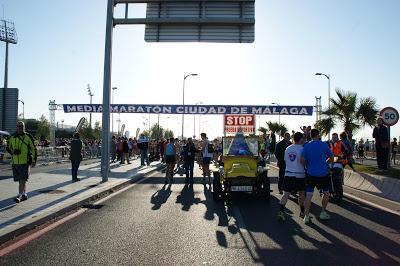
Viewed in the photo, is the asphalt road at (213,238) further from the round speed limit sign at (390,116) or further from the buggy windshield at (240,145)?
the round speed limit sign at (390,116)

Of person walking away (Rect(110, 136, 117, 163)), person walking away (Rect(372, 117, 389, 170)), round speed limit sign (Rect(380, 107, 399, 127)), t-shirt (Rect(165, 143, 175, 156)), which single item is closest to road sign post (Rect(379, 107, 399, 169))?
round speed limit sign (Rect(380, 107, 399, 127))

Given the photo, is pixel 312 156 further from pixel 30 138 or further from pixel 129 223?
pixel 30 138

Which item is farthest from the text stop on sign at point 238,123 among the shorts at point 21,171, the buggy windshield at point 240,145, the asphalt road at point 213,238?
the shorts at point 21,171

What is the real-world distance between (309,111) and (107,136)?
23.6 meters

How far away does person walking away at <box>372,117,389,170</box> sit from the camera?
53.6 ft

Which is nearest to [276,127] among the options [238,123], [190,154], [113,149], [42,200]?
[113,149]

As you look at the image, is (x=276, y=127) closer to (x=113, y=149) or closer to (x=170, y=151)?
(x=113, y=149)

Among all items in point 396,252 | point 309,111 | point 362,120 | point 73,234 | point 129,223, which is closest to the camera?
point 396,252

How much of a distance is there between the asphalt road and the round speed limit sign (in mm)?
5130

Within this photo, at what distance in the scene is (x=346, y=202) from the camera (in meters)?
12.3

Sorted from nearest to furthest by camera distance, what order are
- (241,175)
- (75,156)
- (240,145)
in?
1. (241,175)
2. (240,145)
3. (75,156)

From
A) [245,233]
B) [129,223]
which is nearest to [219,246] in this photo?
[245,233]

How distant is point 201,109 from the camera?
38719mm

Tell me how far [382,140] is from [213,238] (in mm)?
10783
